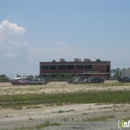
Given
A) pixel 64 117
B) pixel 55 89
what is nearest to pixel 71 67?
pixel 55 89

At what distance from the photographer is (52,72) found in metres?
125

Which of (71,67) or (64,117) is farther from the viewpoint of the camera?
(71,67)

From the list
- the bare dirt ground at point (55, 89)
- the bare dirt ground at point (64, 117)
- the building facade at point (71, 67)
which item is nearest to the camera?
the bare dirt ground at point (64, 117)

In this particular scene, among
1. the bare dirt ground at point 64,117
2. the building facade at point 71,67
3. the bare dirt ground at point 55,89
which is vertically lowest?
the bare dirt ground at point 64,117

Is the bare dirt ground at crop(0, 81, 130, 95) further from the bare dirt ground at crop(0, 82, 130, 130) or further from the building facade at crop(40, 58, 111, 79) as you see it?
the building facade at crop(40, 58, 111, 79)

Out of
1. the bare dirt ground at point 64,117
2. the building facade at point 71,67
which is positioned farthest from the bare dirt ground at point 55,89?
the building facade at point 71,67

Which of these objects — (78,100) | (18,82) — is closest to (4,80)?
(18,82)

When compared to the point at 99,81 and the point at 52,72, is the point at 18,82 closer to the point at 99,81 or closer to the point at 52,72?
the point at 99,81

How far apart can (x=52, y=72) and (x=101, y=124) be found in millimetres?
111229

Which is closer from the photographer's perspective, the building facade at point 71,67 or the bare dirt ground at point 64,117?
the bare dirt ground at point 64,117

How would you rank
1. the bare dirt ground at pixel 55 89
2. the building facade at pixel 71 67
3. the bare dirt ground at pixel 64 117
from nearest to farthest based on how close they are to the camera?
the bare dirt ground at pixel 64 117 < the bare dirt ground at pixel 55 89 < the building facade at pixel 71 67

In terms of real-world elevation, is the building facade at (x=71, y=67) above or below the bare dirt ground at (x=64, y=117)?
above

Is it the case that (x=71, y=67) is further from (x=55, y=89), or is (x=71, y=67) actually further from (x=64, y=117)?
(x=64, y=117)

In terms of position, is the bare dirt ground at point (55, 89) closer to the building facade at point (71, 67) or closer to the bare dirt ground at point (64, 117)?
the bare dirt ground at point (64, 117)
